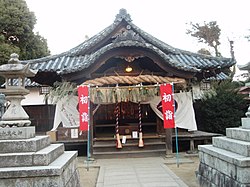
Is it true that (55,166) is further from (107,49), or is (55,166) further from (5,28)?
(5,28)

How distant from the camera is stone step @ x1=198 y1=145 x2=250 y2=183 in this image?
5.30 m

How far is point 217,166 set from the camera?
21.2 feet

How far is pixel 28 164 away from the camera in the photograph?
525 centimetres

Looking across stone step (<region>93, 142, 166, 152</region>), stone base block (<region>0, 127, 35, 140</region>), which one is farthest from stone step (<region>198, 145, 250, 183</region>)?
stone step (<region>93, 142, 166, 152</region>)

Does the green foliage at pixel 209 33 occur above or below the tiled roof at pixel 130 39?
above

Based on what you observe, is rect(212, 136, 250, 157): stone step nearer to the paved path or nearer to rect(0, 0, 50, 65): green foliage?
the paved path

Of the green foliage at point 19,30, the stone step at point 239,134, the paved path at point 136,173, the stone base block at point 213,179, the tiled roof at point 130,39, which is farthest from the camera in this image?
the green foliage at point 19,30

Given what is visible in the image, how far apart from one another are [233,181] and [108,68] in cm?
879

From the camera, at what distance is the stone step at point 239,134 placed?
19.5 ft

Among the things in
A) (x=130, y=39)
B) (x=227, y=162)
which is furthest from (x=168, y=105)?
(x=227, y=162)

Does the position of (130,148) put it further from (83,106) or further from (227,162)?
(227,162)

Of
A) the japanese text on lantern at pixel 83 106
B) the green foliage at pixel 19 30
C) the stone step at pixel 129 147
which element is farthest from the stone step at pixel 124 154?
the green foliage at pixel 19 30

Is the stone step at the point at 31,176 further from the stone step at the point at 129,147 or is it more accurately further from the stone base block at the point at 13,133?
the stone step at the point at 129,147

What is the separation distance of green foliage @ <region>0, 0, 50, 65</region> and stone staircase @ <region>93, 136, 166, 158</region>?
13.0 meters
